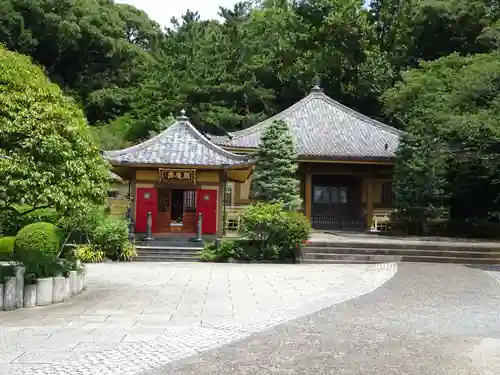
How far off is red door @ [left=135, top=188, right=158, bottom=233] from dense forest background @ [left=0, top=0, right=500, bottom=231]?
13754 mm

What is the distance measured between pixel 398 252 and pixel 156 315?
10022mm

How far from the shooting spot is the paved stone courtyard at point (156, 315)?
5312 mm

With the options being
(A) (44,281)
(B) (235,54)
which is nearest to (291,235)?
(A) (44,281)

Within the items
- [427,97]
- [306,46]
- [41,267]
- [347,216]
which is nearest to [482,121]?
[427,97]

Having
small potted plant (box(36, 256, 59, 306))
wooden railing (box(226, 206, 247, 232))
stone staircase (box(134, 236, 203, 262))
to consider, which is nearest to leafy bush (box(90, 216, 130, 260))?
stone staircase (box(134, 236, 203, 262))

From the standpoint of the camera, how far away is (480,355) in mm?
5578

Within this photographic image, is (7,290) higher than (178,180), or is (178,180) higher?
(178,180)

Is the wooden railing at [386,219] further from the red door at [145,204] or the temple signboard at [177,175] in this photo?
the red door at [145,204]

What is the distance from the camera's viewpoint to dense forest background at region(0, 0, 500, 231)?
109ft

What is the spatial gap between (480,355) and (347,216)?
20.6m

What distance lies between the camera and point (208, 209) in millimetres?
18375

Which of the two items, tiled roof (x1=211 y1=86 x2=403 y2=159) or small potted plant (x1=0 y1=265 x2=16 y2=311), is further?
tiled roof (x1=211 y1=86 x2=403 y2=159)

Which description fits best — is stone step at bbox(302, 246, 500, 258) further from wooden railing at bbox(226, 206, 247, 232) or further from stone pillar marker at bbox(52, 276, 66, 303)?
stone pillar marker at bbox(52, 276, 66, 303)

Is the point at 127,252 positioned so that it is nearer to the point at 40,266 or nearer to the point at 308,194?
the point at 40,266
